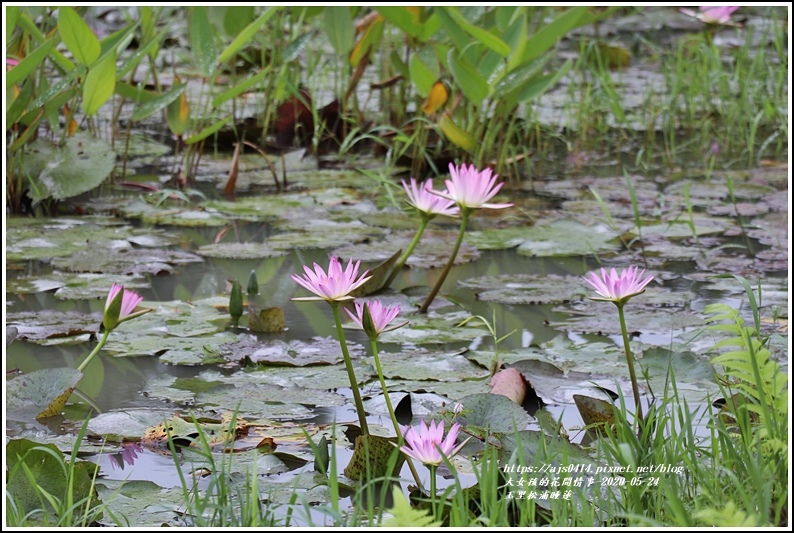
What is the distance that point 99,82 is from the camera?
2930 mm

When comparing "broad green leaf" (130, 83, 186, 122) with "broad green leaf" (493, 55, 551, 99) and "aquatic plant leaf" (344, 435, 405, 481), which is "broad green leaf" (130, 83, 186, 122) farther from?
"aquatic plant leaf" (344, 435, 405, 481)

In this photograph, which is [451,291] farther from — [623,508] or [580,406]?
[623,508]

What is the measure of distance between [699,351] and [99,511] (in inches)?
48.0

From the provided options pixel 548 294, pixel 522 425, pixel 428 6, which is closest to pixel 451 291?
pixel 548 294

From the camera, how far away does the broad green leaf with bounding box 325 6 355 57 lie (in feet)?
12.3

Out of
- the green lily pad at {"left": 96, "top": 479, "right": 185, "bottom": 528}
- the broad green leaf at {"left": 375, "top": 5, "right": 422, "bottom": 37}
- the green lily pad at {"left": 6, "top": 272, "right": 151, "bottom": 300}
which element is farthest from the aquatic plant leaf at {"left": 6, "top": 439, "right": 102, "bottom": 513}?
the broad green leaf at {"left": 375, "top": 5, "right": 422, "bottom": 37}

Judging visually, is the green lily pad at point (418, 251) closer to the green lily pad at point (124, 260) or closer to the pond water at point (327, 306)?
the pond water at point (327, 306)

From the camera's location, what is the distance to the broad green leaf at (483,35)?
9.60ft

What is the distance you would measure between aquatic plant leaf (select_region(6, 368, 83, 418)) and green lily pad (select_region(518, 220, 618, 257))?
1446 millimetres

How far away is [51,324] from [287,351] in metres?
0.54

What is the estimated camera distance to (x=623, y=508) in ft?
4.22

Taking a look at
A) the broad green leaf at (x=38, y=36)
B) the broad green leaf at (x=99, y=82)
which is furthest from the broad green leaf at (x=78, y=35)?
the broad green leaf at (x=38, y=36)

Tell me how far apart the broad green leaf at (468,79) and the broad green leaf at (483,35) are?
3.3 inches

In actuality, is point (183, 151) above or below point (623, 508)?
above
